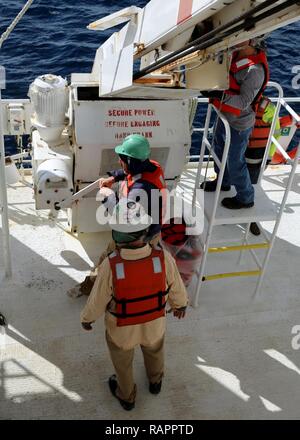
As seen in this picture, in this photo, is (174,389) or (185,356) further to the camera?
(185,356)

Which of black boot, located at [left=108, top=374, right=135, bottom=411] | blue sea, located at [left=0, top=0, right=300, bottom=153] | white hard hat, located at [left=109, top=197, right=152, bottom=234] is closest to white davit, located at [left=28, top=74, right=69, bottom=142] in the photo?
white hard hat, located at [left=109, top=197, right=152, bottom=234]

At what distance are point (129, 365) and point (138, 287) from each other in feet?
2.26

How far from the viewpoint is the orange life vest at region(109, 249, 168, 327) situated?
9.89ft

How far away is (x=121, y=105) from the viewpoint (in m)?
4.31

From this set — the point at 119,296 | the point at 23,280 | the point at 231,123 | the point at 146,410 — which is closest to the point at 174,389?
the point at 146,410

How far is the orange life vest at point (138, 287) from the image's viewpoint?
3014 millimetres

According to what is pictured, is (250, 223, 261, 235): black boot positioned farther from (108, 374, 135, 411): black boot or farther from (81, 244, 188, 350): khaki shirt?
(108, 374, 135, 411): black boot

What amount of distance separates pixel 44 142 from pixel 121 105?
0.85m

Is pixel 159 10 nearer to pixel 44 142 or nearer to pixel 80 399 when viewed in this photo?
pixel 44 142

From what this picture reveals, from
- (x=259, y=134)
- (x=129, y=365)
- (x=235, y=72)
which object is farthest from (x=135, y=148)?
(x=259, y=134)

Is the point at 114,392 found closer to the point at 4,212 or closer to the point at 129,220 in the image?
the point at 129,220

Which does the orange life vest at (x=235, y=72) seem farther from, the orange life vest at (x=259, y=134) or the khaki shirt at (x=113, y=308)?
the khaki shirt at (x=113, y=308)

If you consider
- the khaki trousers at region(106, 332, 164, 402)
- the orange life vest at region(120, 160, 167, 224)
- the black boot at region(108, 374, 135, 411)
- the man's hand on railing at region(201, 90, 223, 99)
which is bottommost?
the black boot at region(108, 374, 135, 411)
